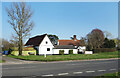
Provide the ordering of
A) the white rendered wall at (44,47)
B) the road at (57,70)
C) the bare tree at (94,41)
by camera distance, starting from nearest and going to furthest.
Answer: the road at (57,70)
the white rendered wall at (44,47)
the bare tree at (94,41)

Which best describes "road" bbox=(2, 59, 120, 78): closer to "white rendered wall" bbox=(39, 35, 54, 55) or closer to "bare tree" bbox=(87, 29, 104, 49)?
"white rendered wall" bbox=(39, 35, 54, 55)

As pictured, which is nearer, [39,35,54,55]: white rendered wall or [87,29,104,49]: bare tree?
[39,35,54,55]: white rendered wall

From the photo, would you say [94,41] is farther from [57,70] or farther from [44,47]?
[57,70]

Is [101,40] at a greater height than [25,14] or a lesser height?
lesser

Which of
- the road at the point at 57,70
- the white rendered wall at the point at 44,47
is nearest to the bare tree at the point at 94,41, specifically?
the white rendered wall at the point at 44,47

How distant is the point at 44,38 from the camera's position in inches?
1756

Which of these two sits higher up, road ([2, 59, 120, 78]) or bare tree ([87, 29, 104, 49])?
bare tree ([87, 29, 104, 49])

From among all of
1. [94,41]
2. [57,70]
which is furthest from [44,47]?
[57,70]

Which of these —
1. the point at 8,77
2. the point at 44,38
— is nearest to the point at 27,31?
the point at 44,38

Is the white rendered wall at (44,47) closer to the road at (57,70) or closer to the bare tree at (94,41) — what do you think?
the bare tree at (94,41)

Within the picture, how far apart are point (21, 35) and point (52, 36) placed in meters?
33.0

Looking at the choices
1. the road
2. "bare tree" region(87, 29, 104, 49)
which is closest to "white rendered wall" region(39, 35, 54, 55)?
"bare tree" region(87, 29, 104, 49)

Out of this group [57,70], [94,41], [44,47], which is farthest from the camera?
[94,41]

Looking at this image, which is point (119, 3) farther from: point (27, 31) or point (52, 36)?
point (52, 36)
